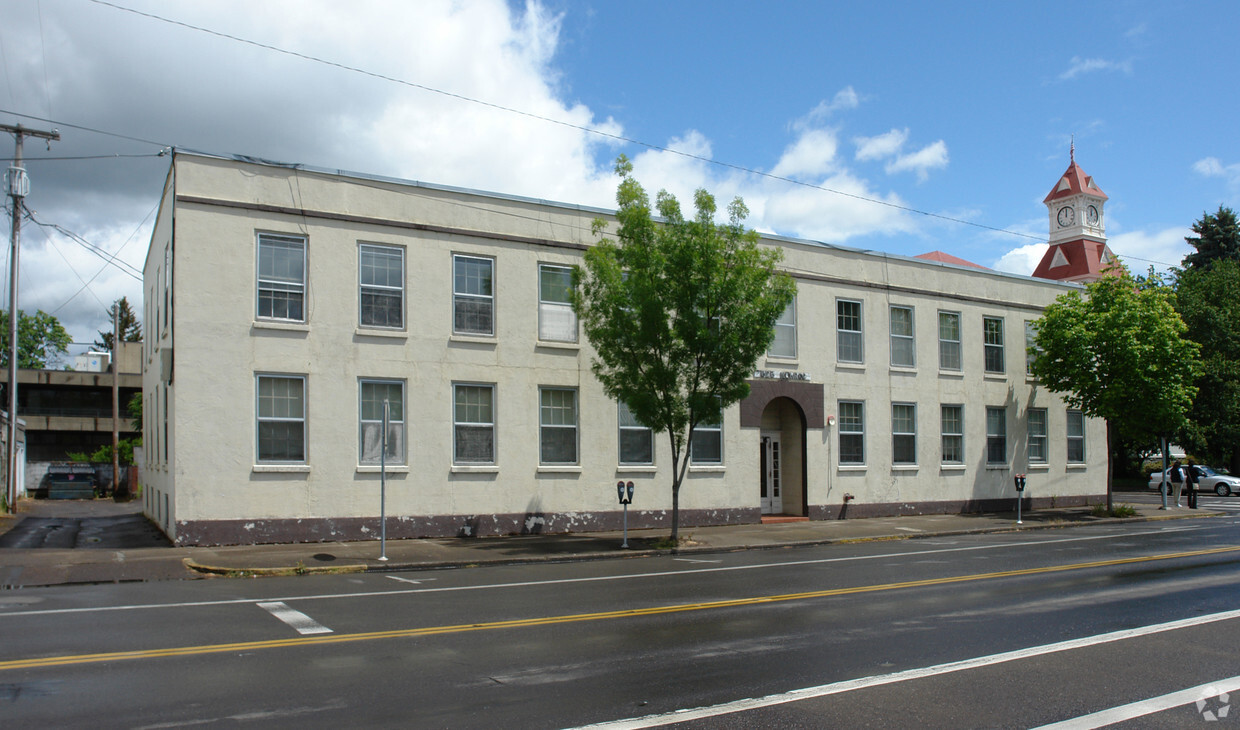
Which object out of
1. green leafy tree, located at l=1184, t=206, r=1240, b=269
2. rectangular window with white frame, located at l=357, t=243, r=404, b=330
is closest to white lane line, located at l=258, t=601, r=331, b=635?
rectangular window with white frame, located at l=357, t=243, r=404, b=330

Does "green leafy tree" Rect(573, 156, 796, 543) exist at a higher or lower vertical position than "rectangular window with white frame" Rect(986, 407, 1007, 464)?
higher

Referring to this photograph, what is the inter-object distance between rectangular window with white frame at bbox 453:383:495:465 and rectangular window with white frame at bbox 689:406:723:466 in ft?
17.9

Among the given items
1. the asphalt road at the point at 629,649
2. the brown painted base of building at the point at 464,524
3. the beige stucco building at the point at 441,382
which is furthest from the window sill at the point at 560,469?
the asphalt road at the point at 629,649

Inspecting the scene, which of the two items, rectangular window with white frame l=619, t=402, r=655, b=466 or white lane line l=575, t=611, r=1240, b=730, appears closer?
white lane line l=575, t=611, r=1240, b=730

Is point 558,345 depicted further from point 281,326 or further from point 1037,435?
point 1037,435

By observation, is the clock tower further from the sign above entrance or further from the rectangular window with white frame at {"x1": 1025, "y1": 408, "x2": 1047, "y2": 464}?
the sign above entrance

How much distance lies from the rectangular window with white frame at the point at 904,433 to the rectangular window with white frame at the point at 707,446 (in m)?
6.26

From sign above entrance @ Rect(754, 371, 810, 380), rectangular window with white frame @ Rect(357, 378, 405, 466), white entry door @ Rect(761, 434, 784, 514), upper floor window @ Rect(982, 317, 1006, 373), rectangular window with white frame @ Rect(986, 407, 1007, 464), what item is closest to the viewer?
rectangular window with white frame @ Rect(357, 378, 405, 466)

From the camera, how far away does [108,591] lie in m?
12.5

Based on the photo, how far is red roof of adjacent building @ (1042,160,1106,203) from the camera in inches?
3086

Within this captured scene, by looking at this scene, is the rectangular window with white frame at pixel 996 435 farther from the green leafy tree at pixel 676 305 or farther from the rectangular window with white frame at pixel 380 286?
the rectangular window with white frame at pixel 380 286

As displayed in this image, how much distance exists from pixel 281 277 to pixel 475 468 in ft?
18.5

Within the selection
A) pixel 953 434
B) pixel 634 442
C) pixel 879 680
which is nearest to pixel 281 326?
pixel 634 442

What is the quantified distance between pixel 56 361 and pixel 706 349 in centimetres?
8414
